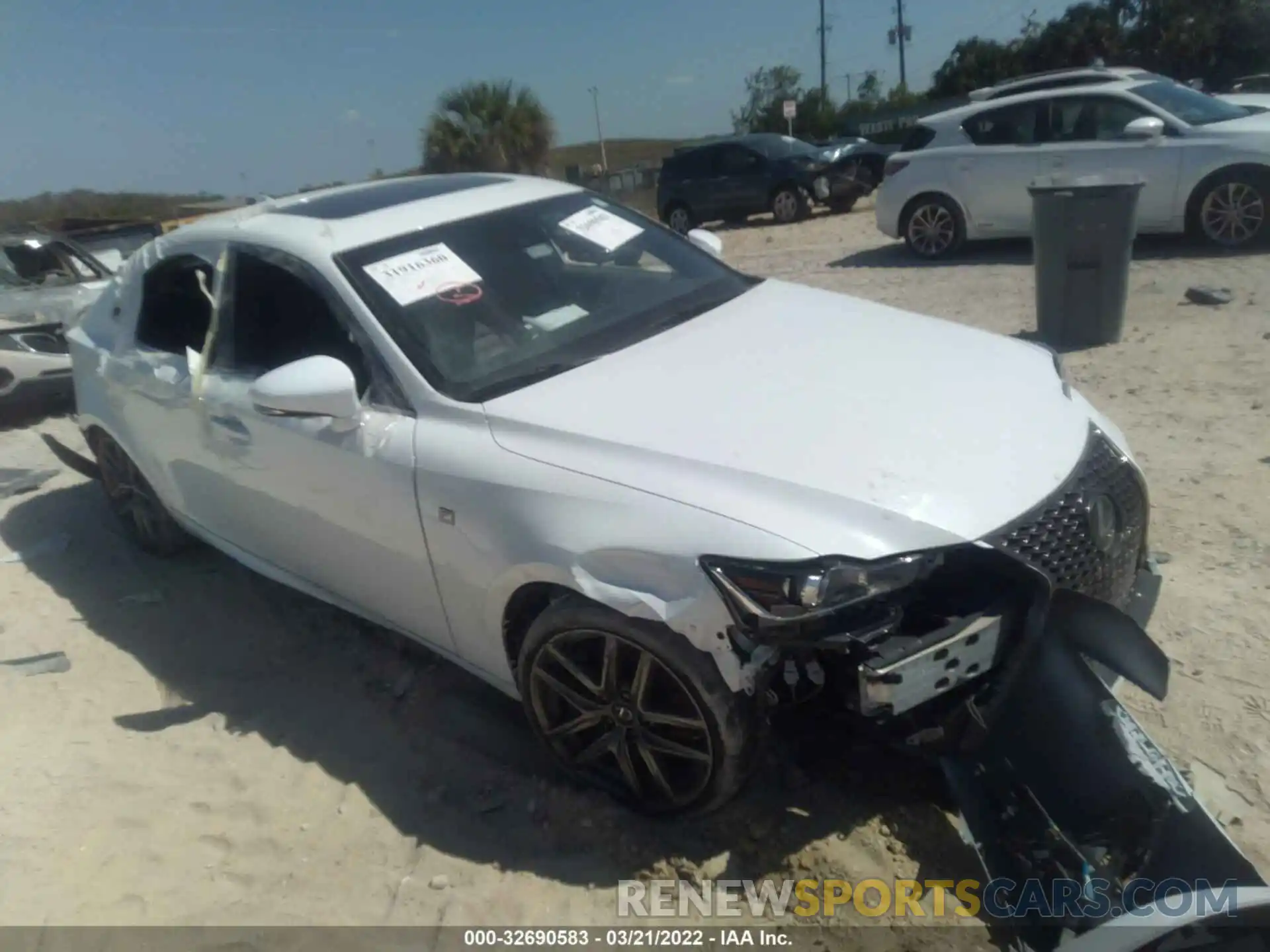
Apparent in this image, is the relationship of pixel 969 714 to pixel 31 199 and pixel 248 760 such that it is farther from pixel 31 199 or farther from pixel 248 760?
pixel 31 199

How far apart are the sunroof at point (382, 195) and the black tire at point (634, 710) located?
77.5 inches

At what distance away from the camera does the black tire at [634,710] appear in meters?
2.62

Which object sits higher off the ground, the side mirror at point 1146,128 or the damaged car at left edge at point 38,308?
the side mirror at point 1146,128

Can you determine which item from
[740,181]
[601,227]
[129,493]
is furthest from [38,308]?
[740,181]

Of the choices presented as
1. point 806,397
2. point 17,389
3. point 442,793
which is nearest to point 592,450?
point 806,397

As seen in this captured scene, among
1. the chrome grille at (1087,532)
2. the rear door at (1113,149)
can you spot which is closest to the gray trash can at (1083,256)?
the rear door at (1113,149)

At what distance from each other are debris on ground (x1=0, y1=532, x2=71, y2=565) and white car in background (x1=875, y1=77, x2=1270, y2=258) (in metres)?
8.60

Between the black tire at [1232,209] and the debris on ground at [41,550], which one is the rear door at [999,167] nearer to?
the black tire at [1232,209]

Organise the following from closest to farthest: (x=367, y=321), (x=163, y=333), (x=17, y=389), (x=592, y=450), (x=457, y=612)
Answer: (x=592, y=450)
(x=457, y=612)
(x=367, y=321)
(x=163, y=333)
(x=17, y=389)

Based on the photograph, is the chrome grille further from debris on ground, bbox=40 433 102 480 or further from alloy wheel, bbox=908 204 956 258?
alloy wheel, bbox=908 204 956 258

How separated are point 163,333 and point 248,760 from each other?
1.97m

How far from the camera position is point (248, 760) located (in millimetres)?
3609

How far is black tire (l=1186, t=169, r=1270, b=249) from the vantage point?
29.3 ft

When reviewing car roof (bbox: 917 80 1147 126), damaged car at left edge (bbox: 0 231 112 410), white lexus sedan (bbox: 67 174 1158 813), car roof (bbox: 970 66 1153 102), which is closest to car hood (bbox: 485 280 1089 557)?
white lexus sedan (bbox: 67 174 1158 813)
